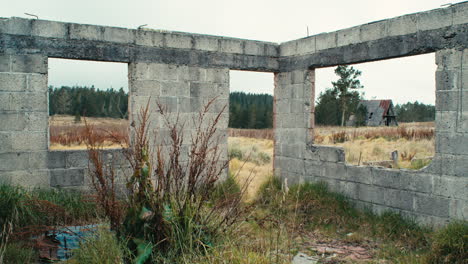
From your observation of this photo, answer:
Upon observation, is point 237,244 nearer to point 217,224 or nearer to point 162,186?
point 217,224

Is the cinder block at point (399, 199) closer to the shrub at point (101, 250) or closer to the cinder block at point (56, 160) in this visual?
the shrub at point (101, 250)

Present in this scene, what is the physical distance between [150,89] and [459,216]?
4.81 m

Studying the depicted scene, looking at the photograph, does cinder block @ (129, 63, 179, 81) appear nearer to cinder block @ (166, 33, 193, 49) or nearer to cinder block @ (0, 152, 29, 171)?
cinder block @ (166, 33, 193, 49)

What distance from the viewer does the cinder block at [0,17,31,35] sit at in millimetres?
6344

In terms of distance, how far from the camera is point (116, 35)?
7.10 metres

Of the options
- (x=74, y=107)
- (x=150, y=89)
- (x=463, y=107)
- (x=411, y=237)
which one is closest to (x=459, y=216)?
(x=411, y=237)

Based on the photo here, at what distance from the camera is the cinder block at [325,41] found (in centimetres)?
757

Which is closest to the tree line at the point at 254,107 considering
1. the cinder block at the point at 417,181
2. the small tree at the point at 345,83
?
the small tree at the point at 345,83

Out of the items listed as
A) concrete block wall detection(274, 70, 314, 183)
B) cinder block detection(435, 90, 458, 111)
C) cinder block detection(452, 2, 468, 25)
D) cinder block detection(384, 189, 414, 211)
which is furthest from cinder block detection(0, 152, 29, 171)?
cinder block detection(452, 2, 468, 25)

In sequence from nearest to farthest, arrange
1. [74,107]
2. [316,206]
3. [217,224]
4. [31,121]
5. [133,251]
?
[133,251], [217,224], [31,121], [316,206], [74,107]

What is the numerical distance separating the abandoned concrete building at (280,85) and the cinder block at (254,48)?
0.02 m

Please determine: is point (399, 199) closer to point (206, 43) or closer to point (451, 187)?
point (451, 187)

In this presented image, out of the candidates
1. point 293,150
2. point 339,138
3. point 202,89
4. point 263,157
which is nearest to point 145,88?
point 202,89

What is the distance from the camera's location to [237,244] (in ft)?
13.3
